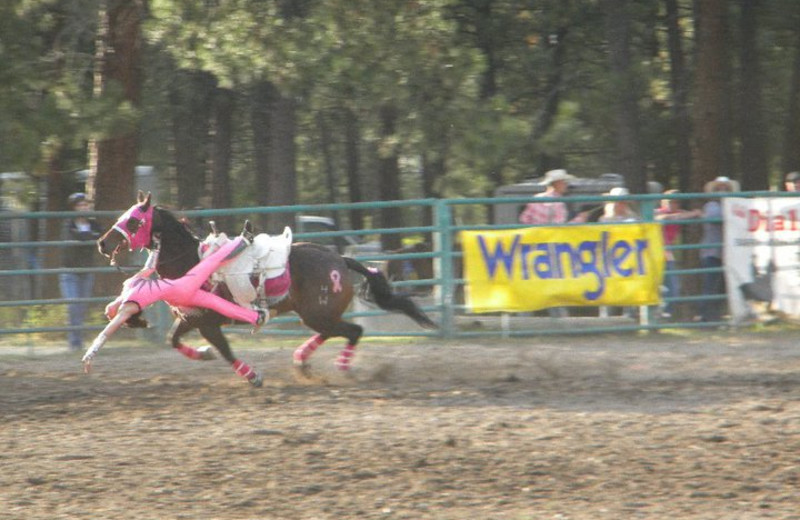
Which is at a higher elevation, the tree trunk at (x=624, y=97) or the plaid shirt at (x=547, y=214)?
the tree trunk at (x=624, y=97)

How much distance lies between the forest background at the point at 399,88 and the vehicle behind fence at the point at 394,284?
1.39 metres

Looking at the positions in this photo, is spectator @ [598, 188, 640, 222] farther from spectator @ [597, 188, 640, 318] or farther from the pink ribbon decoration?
the pink ribbon decoration

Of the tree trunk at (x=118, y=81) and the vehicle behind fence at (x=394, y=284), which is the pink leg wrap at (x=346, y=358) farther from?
the tree trunk at (x=118, y=81)

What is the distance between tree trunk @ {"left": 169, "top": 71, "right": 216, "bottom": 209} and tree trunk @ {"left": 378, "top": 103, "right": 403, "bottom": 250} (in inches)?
139

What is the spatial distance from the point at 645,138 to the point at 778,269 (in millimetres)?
11463

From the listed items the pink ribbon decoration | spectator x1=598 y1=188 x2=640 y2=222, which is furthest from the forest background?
the pink ribbon decoration

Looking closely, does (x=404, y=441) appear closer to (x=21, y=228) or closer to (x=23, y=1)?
(x=21, y=228)

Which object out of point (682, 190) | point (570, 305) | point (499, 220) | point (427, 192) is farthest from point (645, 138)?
point (570, 305)

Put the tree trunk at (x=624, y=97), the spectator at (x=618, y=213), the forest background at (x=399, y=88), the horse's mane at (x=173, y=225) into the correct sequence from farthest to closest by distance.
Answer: the tree trunk at (x=624, y=97)
the forest background at (x=399, y=88)
the spectator at (x=618, y=213)
the horse's mane at (x=173, y=225)

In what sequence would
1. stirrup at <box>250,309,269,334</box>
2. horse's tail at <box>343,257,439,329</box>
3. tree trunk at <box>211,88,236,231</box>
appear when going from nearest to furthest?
stirrup at <box>250,309,269,334</box>
horse's tail at <box>343,257,439,329</box>
tree trunk at <box>211,88,236,231</box>

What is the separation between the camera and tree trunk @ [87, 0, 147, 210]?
50.0 feet

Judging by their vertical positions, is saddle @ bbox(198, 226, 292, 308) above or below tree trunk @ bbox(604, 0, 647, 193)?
below

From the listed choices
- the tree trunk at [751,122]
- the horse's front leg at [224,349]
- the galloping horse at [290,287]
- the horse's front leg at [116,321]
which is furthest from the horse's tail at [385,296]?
the tree trunk at [751,122]

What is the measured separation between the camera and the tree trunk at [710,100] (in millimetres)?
16484
